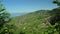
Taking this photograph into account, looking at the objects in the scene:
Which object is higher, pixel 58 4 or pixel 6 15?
pixel 58 4

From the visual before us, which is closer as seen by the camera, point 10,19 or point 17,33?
point 17,33

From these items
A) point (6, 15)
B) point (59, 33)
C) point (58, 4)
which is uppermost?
point (58, 4)

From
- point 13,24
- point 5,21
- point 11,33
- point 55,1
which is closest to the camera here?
point 55,1

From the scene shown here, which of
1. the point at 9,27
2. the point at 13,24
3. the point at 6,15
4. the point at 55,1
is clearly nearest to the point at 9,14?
the point at 6,15

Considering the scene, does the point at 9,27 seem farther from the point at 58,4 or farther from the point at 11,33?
the point at 58,4

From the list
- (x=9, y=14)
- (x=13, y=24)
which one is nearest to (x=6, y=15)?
(x=9, y=14)

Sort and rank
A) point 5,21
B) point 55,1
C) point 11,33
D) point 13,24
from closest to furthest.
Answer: point 55,1 < point 11,33 < point 13,24 < point 5,21

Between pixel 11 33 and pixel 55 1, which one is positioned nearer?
pixel 55 1

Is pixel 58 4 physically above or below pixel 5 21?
above

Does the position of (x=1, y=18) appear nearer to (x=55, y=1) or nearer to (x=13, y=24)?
(x=13, y=24)

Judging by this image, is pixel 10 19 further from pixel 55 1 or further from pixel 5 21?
pixel 55 1
